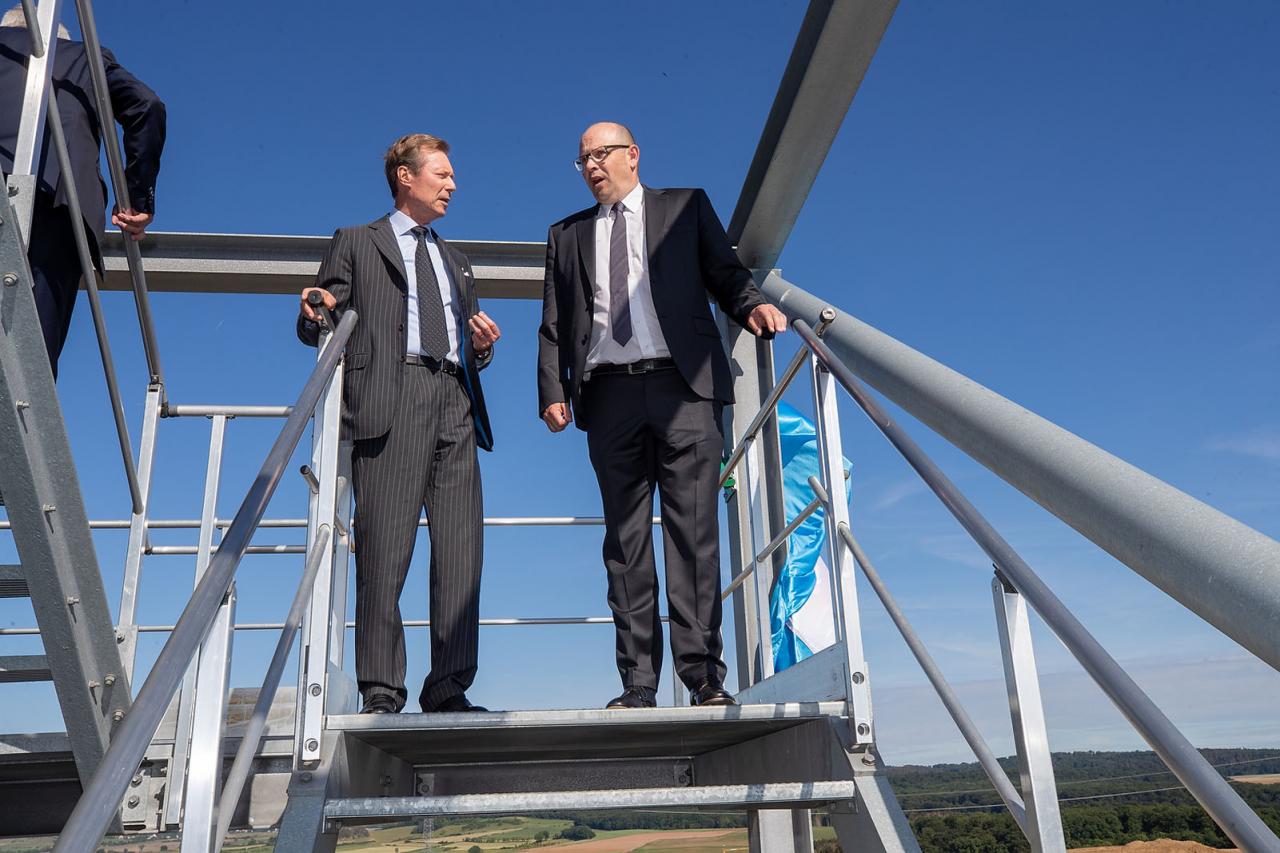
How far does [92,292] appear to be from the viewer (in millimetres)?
2309

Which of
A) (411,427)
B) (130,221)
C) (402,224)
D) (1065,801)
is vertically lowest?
(1065,801)

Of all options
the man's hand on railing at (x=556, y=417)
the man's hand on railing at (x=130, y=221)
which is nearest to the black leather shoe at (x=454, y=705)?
the man's hand on railing at (x=556, y=417)

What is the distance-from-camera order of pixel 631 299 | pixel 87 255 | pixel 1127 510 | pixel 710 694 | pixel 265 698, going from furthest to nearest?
pixel 631 299 < pixel 710 694 < pixel 87 255 < pixel 265 698 < pixel 1127 510

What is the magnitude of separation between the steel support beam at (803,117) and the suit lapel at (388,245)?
1205 millimetres

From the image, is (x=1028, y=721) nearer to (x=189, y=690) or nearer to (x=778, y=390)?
(x=778, y=390)

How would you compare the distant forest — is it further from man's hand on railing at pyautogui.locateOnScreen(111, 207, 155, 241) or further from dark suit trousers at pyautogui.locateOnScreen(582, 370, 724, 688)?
man's hand on railing at pyautogui.locateOnScreen(111, 207, 155, 241)

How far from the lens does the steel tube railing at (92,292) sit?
2.10 metres

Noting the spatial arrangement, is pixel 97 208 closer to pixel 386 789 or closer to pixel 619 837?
pixel 386 789

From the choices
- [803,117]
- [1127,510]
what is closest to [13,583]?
[1127,510]

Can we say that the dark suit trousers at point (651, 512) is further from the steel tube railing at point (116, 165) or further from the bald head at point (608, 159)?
the steel tube railing at point (116, 165)

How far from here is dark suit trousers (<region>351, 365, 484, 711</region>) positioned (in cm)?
245

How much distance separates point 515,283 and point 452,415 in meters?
1.62

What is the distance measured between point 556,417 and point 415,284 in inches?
20.1

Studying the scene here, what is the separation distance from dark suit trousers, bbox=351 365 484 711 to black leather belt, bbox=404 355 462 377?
0.06 feet
